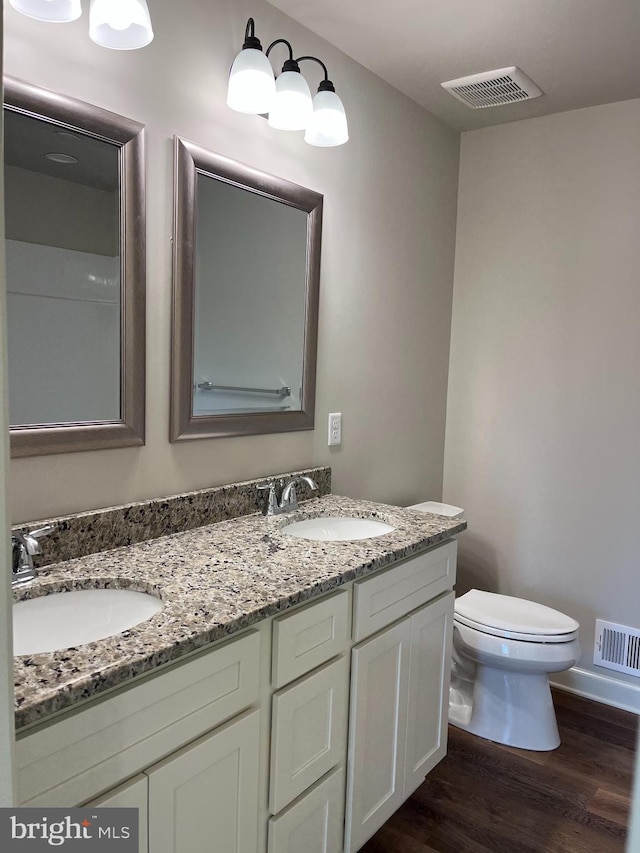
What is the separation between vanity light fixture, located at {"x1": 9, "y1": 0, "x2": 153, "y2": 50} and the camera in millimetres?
1255

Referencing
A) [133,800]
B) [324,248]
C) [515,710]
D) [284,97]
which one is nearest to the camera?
[133,800]

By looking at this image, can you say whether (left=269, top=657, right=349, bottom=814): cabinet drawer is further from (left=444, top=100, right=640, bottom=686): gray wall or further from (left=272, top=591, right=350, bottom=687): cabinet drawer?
(left=444, top=100, right=640, bottom=686): gray wall

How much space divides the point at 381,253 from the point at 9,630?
2.09 metres

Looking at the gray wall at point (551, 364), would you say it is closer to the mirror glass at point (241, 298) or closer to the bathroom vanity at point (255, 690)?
the bathroom vanity at point (255, 690)

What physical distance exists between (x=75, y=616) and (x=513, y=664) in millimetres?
1542

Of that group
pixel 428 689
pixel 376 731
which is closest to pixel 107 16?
pixel 376 731

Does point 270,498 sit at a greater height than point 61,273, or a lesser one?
lesser

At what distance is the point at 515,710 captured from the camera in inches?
89.4

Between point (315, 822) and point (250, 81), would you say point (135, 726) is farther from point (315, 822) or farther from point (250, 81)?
point (250, 81)

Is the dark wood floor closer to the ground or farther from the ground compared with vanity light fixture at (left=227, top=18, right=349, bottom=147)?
A: closer to the ground

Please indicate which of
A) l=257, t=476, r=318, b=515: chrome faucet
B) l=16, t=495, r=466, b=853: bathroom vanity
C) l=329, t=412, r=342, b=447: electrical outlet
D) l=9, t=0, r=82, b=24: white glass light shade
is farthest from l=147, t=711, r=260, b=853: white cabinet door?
l=9, t=0, r=82, b=24: white glass light shade

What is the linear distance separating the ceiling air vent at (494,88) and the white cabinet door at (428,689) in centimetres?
181

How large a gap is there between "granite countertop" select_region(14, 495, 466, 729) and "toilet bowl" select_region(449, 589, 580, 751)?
53 cm

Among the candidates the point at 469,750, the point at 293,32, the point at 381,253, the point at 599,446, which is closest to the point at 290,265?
the point at 381,253
